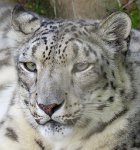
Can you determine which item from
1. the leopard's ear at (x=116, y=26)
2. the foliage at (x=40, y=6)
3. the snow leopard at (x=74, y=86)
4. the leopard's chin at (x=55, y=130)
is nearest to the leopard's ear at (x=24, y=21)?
the snow leopard at (x=74, y=86)

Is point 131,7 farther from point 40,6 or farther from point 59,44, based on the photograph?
point 59,44

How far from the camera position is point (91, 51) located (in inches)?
147

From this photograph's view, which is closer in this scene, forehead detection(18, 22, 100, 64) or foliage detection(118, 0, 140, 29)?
forehead detection(18, 22, 100, 64)

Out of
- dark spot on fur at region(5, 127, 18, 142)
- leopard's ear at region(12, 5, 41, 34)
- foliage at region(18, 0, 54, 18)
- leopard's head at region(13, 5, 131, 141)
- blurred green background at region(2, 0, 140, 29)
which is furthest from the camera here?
foliage at region(18, 0, 54, 18)

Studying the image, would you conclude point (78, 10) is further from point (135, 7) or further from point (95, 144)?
point (95, 144)

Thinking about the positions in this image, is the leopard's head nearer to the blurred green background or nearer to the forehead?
the forehead

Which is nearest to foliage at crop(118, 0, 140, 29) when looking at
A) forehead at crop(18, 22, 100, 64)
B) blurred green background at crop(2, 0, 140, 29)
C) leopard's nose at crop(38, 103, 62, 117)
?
blurred green background at crop(2, 0, 140, 29)

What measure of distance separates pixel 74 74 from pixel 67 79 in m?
0.05

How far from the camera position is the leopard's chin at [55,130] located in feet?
11.9

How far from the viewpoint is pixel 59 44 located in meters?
3.66

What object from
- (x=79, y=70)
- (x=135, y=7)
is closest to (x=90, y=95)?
(x=79, y=70)

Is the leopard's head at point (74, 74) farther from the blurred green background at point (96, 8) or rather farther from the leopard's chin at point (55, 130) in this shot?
the blurred green background at point (96, 8)

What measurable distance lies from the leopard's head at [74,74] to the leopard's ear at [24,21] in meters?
0.04

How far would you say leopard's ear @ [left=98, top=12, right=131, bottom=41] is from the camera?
3756mm
